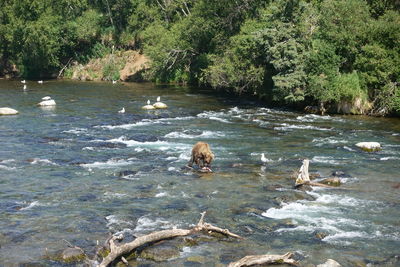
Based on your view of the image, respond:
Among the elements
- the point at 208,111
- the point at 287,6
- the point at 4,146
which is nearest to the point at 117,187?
the point at 4,146

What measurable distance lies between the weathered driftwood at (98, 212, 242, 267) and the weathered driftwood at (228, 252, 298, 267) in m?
2.10

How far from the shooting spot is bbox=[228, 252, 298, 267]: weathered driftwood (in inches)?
566

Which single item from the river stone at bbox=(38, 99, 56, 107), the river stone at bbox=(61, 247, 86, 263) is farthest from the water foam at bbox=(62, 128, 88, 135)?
the river stone at bbox=(61, 247, 86, 263)

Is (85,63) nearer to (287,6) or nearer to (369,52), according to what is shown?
(287,6)

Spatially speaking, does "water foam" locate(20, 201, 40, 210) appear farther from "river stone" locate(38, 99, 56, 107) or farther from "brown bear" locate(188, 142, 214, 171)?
"river stone" locate(38, 99, 56, 107)

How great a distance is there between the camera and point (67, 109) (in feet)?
147

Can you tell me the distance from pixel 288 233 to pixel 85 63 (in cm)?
6518

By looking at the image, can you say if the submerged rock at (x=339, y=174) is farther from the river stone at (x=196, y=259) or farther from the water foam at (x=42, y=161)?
the water foam at (x=42, y=161)

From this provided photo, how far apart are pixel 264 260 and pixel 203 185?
808 centimetres

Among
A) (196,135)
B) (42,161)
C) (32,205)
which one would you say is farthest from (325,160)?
(32,205)

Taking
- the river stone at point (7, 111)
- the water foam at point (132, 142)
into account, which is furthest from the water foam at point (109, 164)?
the river stone at point (7, 111)

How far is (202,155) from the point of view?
80.9 feet

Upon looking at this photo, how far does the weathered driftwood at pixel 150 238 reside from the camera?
14.6 metres

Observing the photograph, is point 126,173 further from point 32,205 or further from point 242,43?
point 242,43
